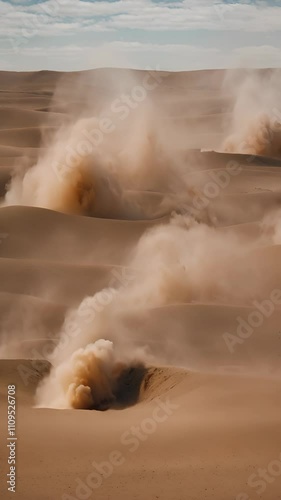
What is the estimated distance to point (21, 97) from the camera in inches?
3228

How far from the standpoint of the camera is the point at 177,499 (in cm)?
820

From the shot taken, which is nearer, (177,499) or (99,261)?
(177,499)

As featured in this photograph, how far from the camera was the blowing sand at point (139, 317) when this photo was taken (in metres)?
9.03

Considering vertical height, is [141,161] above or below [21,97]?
below

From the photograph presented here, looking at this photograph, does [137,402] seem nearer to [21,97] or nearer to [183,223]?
[183,223]

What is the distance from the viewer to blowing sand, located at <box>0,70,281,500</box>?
9.03 metres

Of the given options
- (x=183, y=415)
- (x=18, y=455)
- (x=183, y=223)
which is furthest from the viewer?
(x=183, y=223)

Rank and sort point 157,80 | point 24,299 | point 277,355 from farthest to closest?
point 157,80
point 24,299
point 277,355

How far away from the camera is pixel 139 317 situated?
15.8 meters

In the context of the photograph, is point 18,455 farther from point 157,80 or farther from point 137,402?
point 157,80

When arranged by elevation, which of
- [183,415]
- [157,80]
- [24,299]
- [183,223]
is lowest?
[183,415]

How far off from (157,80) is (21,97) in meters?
45.9

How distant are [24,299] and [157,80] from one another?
4347 inches

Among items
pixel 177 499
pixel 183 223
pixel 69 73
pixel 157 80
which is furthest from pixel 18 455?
pixel 69 73
